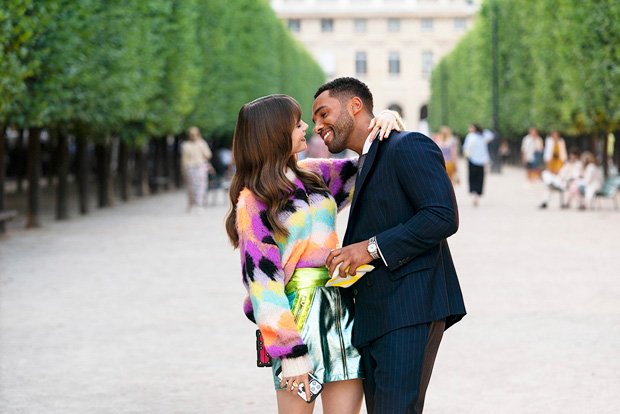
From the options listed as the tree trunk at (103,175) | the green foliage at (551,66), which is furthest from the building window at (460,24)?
the tree trunk at (103,175)

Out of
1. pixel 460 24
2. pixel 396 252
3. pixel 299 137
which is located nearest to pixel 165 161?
pixel 299 137

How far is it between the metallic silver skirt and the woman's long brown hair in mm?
194

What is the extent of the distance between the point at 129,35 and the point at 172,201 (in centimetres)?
590

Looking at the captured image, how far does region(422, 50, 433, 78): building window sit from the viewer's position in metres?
128

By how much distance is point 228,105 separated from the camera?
4525 cm

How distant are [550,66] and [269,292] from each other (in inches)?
1414

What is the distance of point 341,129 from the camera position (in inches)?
162

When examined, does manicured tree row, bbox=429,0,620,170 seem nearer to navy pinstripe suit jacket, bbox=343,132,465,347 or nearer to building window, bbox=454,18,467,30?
navy pinstripe suit jacket, bbox=343,132,465,347

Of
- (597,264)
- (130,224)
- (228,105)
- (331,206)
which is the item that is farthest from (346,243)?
(228,105)

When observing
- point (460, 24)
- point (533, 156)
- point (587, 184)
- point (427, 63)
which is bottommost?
point (533, 156)

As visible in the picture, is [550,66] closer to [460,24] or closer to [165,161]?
[165,161]

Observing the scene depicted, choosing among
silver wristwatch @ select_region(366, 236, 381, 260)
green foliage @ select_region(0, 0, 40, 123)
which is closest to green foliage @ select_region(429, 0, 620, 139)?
green foliage @ select_region(0, 0, 40, 123)

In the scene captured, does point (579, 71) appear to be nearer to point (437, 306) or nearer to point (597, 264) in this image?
point (597, 264)

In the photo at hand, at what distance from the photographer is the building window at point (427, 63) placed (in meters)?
128
